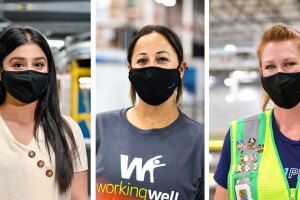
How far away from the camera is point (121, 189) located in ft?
7.80

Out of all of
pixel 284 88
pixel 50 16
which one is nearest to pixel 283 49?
pixel 284 88

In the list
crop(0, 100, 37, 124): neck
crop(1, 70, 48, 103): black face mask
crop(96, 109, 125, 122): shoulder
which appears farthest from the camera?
crop(96, 109, 125, 122): shoulder

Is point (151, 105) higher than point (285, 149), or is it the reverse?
point (151, 105)

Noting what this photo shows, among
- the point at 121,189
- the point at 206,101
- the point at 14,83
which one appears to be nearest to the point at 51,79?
the point at 14,83

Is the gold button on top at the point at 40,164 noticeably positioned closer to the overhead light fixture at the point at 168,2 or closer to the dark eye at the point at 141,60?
the dark eye at the point at 141,60

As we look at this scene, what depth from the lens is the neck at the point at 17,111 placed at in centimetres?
230

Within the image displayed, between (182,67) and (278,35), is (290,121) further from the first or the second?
(182,67)

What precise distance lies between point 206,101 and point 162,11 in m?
0.61

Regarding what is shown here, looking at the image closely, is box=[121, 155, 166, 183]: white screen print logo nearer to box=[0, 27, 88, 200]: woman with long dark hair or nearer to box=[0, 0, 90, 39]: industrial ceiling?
box=[0, 27, 88, 200]: woman with long dark hair

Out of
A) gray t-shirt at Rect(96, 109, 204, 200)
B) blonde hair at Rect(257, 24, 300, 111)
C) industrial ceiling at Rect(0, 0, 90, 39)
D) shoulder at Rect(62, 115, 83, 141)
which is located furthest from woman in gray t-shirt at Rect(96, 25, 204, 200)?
industrial ceiling at Rect(0, 0, 90, 39)

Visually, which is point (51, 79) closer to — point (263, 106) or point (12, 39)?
point (12, 39)

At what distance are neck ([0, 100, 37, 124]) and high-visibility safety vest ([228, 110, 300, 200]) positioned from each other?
1.15m

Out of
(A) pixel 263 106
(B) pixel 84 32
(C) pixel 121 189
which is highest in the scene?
(B) pixel 84 32

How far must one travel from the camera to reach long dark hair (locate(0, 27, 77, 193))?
226cm
